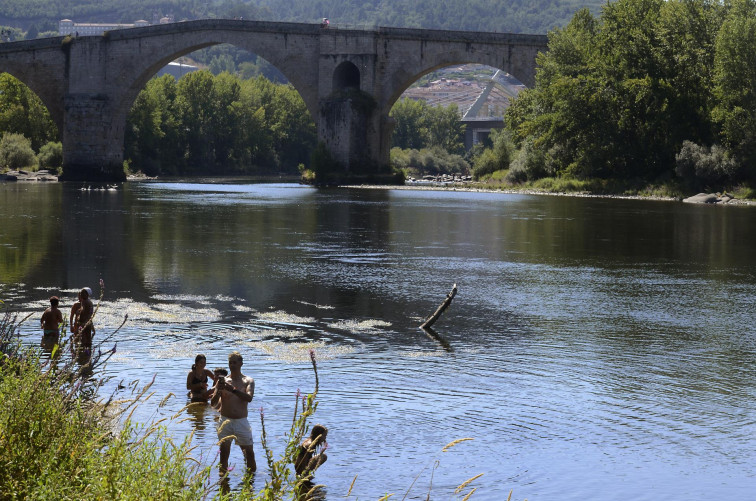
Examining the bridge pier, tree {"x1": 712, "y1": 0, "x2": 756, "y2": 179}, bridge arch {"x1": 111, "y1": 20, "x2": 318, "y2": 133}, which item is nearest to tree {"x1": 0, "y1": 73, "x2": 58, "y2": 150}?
the bridge pier

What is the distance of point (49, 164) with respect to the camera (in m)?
93.1

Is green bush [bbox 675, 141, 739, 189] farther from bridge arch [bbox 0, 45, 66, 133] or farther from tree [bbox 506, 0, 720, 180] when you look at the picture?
bridge arch [bbox 0, 45, 66, 133]

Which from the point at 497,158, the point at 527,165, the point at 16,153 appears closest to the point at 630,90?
the point at 527,165

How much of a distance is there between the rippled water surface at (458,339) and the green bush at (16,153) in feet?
176

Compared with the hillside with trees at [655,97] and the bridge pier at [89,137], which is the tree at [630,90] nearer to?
the hillside with trees at [655,97]

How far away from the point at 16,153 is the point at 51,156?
292cm

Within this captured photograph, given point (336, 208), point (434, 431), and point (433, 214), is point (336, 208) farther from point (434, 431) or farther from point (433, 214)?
point (434, 431)

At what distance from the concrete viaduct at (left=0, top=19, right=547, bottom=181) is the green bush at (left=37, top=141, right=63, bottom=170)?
3.99 m

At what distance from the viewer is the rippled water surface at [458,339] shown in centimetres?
1166

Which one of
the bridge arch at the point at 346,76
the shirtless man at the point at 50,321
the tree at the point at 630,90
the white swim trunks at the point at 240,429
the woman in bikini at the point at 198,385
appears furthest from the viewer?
the bridge arch at the point at 346,76

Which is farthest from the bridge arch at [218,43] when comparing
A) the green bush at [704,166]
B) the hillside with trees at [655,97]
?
the green bush at [704,166]

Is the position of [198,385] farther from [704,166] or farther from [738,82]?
[704,166]

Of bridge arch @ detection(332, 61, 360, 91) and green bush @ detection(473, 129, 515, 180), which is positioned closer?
bridge arch @ detection(332, 61, 360, 91)

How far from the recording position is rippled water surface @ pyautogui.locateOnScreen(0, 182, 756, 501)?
11.7m
